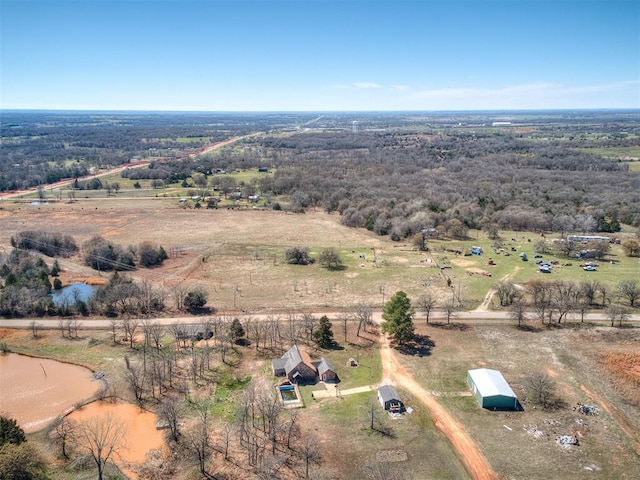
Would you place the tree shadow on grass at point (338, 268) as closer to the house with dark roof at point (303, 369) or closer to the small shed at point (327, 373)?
the house with dark roof at point (303, 369)

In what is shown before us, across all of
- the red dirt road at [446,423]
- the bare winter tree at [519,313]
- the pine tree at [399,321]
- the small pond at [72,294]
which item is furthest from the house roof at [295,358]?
the small pond at [72,294]

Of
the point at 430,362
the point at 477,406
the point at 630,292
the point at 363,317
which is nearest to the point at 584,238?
the point at 630,292

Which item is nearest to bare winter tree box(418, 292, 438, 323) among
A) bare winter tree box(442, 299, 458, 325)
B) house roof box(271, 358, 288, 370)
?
bare winter tree box(442, 299, 458, 325)

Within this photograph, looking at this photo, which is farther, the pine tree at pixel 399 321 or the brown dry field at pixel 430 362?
the pine tree at pixel 399 321

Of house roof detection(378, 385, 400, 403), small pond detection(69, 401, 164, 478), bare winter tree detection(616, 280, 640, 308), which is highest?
bare winter tree detection(616, 280, 640, 308)

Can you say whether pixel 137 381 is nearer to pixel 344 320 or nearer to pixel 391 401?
pixel 391 401

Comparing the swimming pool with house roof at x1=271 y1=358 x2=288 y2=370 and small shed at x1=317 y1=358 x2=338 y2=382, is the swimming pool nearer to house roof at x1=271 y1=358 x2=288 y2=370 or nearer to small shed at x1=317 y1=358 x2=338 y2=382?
house roof at x1=271 y1=358 x2=288 y2=370


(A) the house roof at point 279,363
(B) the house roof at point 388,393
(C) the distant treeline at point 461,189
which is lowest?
(A) the house roof at point 279,363

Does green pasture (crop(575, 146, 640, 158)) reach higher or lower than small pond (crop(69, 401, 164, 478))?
higher
